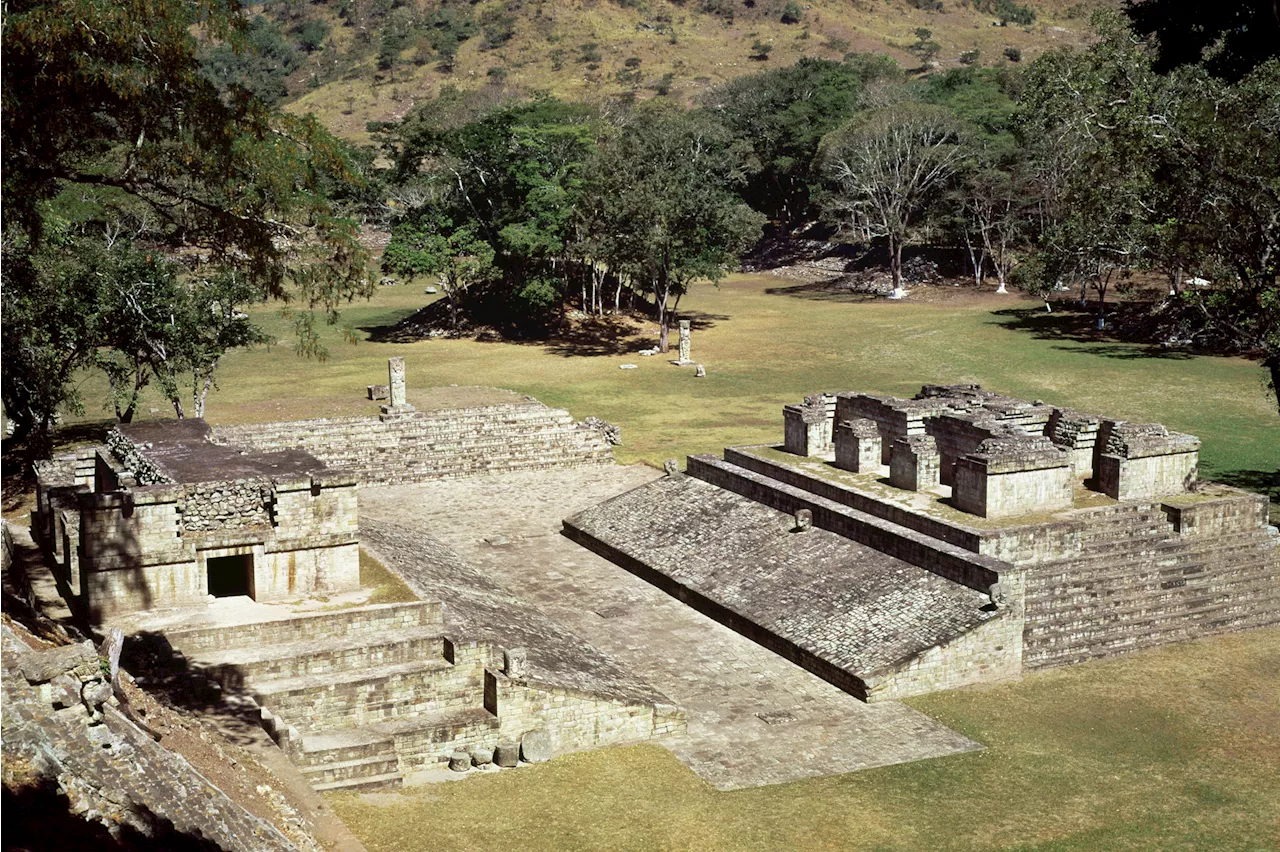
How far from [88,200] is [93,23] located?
1961 cm

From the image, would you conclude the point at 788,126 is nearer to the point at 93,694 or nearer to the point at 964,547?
the point at 964,547

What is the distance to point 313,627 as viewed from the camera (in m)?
20.5

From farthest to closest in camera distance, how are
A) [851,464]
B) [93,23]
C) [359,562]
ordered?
[851,464] → [359,562] → [93,23]

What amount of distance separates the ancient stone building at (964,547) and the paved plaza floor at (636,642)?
2.15ft

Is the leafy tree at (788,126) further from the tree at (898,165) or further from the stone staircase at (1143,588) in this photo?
the stone staircase at (1143,588)

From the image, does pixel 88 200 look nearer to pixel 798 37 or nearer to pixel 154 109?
pixel 154 109

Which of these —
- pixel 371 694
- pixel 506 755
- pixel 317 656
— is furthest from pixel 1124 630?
pixel 317 656

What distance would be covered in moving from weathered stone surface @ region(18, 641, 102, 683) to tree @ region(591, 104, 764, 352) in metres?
43.2

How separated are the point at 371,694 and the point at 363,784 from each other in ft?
5.28

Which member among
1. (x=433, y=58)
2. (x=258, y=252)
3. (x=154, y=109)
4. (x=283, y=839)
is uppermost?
(x=433, y=58)

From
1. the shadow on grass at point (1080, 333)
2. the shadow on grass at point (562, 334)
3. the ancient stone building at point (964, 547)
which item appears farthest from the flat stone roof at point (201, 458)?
the shadow on grass at point (1080, 333)

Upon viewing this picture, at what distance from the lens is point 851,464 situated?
94.2 feet

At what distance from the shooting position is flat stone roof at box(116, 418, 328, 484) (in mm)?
22781

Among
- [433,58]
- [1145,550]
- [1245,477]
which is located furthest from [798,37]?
[1145,550]
